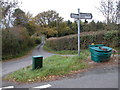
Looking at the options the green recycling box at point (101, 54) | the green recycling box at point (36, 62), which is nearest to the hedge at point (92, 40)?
the green recycling box at point (101, 54)

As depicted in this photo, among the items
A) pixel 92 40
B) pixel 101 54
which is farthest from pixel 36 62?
pixel 92 40

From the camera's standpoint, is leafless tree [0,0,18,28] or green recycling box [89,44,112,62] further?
leafless tree [0,0,18,28]

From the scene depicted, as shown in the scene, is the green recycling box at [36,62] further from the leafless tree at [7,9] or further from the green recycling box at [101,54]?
the leafless tree at [7,9]

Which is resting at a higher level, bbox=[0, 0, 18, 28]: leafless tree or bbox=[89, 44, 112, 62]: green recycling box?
bbox=[0, 0, 18, 28]: leafless tree

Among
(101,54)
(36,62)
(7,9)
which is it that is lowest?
(36,62)

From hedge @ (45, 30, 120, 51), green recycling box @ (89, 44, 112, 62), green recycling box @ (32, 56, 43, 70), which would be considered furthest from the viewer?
hedge @ (45, 30, 120, 51)

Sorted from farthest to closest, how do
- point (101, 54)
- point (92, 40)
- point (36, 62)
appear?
point (92, 40) < point (101, 54) < point (36, 62)

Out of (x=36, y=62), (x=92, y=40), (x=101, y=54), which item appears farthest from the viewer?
(x=92, y=40)

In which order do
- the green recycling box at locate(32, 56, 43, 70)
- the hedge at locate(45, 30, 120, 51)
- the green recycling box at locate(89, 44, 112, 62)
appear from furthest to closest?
the hedge at locate(45, 30, 120, 51), the green recycling box at locate(89, 44, 112, 62), the green recycling box at locate(32, 56, 43, 70)

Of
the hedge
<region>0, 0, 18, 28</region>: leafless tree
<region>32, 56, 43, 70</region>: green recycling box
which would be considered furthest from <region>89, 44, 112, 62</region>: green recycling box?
<region>0, 0, 18, 28</region>: leafless tree

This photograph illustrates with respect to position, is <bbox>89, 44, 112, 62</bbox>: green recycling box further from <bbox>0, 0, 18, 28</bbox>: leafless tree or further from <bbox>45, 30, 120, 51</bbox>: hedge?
<bbox>0, 0, 18, 28</bbox>: leafless tree

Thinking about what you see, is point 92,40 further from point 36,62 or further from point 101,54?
point 36,62

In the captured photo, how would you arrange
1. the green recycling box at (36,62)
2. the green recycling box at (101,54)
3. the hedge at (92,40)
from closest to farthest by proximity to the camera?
the green recycling box at (36,62), the green recycling box at (101,54), the hedge at (92,40)

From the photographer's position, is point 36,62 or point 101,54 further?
point 101,54
